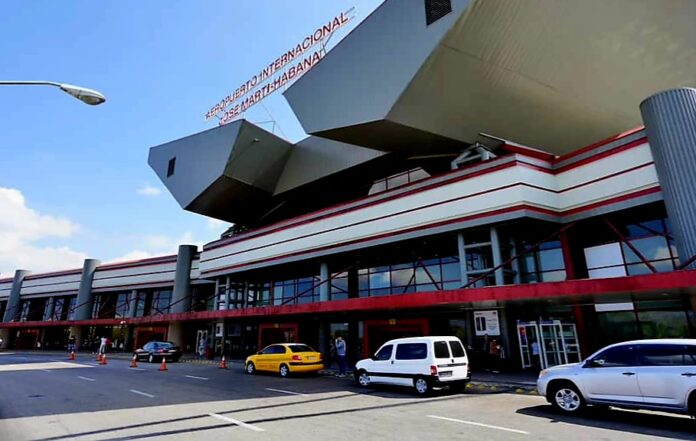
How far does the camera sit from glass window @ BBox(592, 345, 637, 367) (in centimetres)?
895

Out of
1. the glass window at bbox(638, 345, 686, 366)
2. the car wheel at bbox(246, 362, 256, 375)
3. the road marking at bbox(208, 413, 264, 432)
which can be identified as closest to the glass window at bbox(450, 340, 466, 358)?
the glass window at bbox(638, 345, 686, 366)

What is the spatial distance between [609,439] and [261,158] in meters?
28.3

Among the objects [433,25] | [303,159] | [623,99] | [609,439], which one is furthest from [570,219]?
[303,159]

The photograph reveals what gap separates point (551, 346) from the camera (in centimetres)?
1848

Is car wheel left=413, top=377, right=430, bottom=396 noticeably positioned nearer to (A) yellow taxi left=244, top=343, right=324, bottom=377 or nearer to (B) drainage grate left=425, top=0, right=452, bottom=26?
(A) yellow taxi left=244, top=343, right=324, bottom=377

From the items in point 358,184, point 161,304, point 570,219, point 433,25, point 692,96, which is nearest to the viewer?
point 692,96

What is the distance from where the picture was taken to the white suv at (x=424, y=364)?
1276 cm

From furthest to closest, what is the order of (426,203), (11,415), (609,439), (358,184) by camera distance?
(358,184), (426,203), (11,415), (609,439)

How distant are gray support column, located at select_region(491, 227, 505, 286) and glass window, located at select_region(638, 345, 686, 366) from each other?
9.91 meters

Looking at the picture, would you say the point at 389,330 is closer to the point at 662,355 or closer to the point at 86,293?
the point at 662,355

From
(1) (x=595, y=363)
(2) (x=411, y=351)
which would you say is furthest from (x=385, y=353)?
(1) (x=595, y=363)

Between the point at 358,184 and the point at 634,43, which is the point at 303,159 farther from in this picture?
the point at 634,43

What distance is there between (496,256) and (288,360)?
10744 mm

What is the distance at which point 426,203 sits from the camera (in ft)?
71.8
